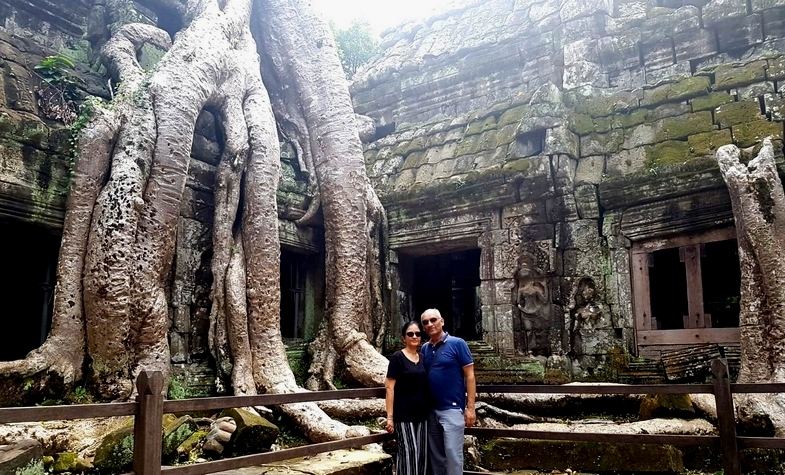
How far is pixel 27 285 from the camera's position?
5152 millimetres

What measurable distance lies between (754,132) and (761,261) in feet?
4.18

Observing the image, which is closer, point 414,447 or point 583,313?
point 414,447

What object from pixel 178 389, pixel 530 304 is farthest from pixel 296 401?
pixel 530 304

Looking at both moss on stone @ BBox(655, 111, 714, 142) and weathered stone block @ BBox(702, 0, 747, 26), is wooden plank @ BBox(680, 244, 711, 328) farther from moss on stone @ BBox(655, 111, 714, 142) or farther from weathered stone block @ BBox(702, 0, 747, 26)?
weathered stone block @ BBox(702, 0, 747, 26)

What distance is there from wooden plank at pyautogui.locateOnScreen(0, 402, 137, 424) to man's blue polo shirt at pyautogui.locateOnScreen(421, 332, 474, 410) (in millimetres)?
1522

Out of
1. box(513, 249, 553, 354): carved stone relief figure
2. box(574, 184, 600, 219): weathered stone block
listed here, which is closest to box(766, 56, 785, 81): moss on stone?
box(574, 184, 600, 219): weathered stone block

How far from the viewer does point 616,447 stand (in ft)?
13.1

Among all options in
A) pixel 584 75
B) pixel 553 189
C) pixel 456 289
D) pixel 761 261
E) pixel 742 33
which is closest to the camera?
pixel 761 261

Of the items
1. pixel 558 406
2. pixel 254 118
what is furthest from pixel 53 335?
pixel 558 406

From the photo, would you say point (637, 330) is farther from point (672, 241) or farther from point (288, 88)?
point (288, 88)

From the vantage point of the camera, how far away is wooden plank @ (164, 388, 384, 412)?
2.69m

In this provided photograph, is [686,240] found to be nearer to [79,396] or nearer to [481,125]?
[481,125]

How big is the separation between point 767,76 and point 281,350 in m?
4.91

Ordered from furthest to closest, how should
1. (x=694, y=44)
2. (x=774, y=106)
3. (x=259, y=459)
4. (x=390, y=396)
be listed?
(x=694, y=44), (x=774, y=106), (x=390, y=396), (x=259, y=459)
